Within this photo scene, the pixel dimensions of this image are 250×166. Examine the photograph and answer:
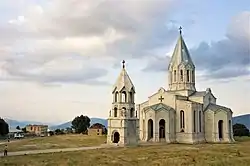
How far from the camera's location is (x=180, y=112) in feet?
189

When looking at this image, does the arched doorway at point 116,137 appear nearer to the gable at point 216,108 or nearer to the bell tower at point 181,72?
the bell tower at point 181,72

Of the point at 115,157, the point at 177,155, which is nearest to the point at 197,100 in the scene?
the point at 177,155

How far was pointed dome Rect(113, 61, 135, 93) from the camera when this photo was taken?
5072 cm

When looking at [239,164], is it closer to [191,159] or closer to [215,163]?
[215,163]

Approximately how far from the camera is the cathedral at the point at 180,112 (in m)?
55.9

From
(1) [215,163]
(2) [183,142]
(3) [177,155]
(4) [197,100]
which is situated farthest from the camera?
(4) [197,100]

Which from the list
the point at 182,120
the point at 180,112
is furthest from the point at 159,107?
the point at 182,120

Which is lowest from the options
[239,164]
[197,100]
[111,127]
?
[239,164]

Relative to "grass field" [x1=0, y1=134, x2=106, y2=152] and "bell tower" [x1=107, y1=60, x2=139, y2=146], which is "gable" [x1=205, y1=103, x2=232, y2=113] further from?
"grass field" [x1=0, y1=134, x2=106, y2=152]

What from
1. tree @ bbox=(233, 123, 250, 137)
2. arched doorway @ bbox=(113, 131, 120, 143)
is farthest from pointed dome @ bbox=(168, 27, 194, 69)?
tree @ bbox=(233, 123, 250, 137)

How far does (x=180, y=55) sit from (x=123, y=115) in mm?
18911

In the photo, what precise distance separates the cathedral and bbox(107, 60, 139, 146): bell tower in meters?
0.15

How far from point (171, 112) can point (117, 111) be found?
11396 millimetres

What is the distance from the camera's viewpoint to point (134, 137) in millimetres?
50219
